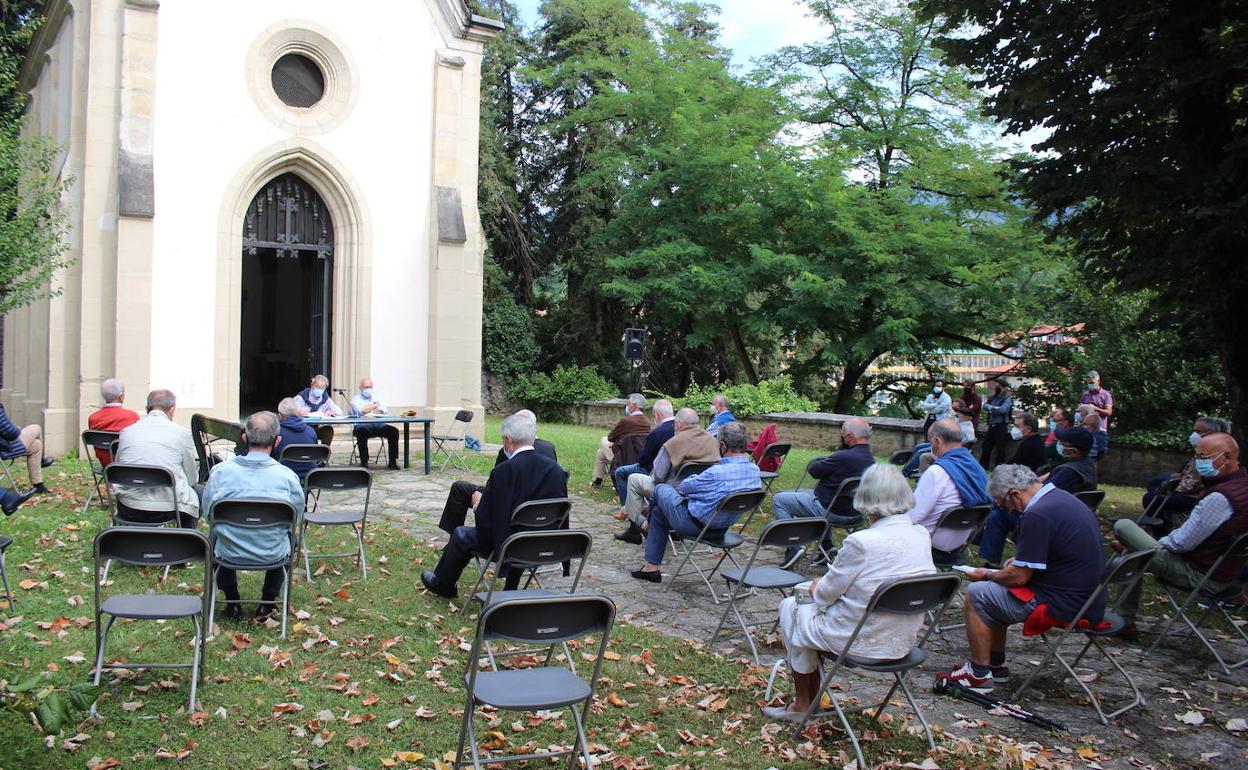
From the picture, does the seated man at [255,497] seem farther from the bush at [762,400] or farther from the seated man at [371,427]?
the bush at [762,400]

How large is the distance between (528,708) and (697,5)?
2775 centimetres

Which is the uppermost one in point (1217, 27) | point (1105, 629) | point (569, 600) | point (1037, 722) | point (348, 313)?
point (1217, 27)

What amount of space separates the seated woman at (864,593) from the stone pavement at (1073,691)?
2.10ft

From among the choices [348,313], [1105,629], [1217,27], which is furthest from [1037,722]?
[348,313]

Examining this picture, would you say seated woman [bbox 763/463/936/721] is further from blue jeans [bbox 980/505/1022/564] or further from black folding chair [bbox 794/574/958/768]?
blue jeans [bbox 980/505/1022/564]

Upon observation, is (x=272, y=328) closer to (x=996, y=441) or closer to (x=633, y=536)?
(x=996, y=441)

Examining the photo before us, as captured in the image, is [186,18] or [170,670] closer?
[170,670]

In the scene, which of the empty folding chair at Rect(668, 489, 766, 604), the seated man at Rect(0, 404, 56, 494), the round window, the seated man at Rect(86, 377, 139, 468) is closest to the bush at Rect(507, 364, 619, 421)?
the round window

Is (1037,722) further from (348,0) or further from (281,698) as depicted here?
(348,0)

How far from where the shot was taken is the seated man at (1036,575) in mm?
4824

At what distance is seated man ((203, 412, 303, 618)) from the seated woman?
2.97m

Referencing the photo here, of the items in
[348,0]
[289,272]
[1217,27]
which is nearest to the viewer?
[1217,27]

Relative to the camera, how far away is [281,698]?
4535 mm

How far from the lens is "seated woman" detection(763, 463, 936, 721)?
423 cm
